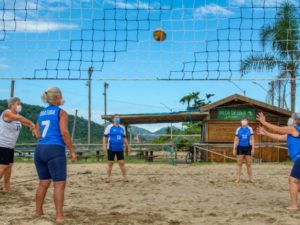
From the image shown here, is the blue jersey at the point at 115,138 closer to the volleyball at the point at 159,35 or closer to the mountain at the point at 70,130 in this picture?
the volleyball at the point at 159,35

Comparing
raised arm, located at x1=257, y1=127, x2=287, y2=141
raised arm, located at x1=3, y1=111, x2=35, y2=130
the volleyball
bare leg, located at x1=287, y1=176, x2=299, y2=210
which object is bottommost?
bare leg, located at x1=287, y1=176, x2=299, y2=210

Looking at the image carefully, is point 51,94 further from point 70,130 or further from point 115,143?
point 70,130

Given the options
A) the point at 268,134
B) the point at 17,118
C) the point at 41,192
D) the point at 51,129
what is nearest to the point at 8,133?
the point at 17,118

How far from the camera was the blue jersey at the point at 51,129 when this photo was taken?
5453 mm

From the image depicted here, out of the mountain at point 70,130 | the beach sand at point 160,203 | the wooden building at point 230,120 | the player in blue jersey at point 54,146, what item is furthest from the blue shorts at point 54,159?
the mountain at point 70,130

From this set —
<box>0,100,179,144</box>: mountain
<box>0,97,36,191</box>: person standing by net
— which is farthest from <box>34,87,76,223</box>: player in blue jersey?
<box>0,100,179,144</box>: mountain

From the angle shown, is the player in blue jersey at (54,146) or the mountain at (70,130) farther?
the mountain at (70,130)

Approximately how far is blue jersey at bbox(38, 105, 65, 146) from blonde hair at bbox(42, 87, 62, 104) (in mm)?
108

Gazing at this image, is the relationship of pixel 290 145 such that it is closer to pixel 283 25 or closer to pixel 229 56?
pixel 229 56

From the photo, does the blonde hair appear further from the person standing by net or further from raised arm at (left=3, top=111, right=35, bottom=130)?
the person standing by net

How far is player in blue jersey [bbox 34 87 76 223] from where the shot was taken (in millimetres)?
5410

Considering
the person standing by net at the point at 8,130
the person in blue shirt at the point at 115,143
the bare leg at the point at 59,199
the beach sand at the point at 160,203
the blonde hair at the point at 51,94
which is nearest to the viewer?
the bare leg at the point at 59,199

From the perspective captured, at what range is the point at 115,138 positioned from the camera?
1062 centimetres

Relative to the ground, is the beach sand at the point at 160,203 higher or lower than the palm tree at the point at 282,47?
lower
